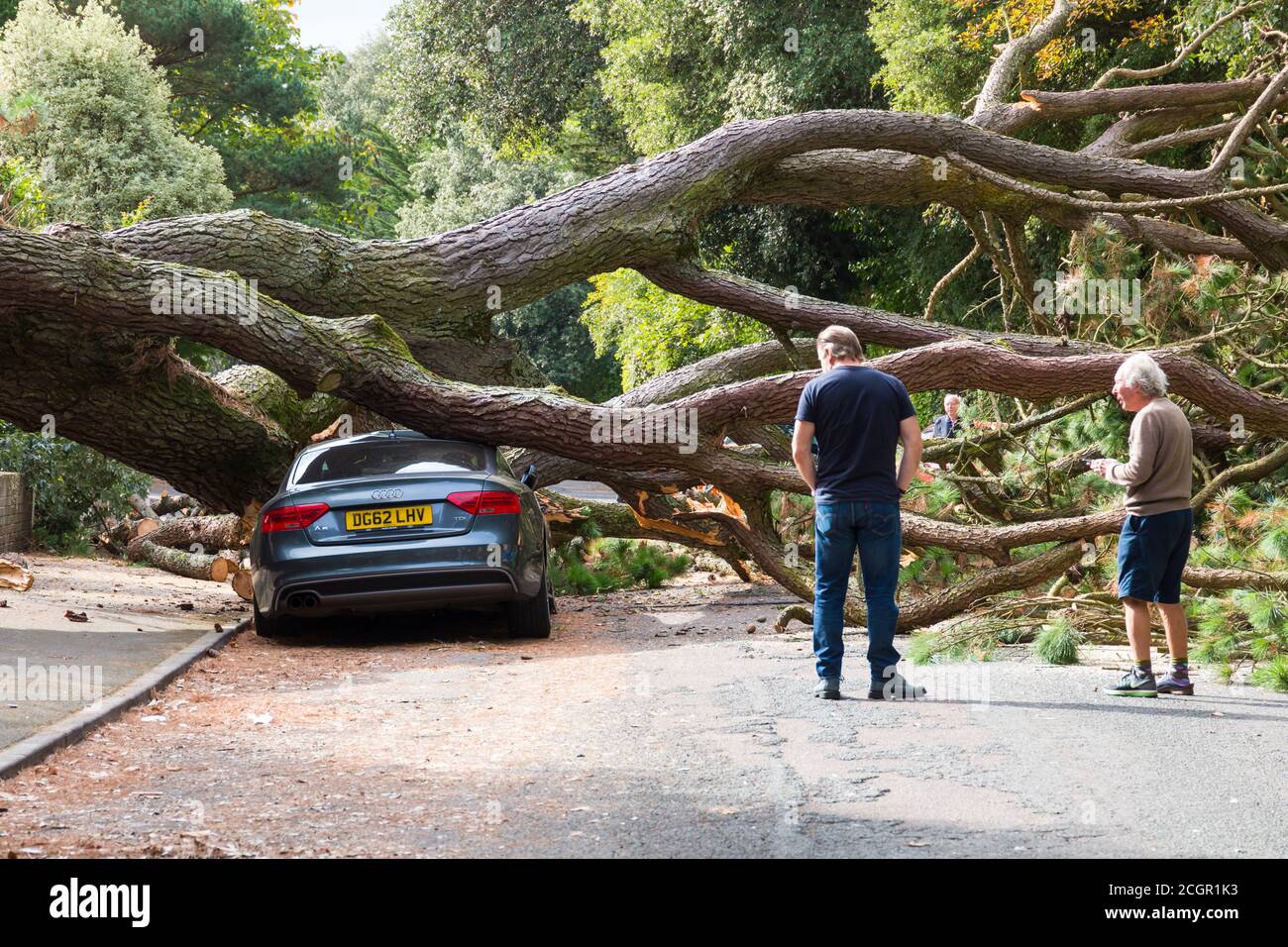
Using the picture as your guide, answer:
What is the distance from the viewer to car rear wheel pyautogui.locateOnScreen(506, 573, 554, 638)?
35.0ft

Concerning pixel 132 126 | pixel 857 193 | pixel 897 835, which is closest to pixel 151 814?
pixel 897 835

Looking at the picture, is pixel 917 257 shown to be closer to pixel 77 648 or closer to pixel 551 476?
pixel 551 476

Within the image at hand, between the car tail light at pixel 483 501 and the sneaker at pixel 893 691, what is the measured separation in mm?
3437

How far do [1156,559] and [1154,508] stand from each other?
27 cm

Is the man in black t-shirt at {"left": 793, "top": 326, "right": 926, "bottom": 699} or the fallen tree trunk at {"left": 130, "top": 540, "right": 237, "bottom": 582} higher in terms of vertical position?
the man in black t-shirt at {"left": 793, "top": 326, "right": 926, "bottom": 699}

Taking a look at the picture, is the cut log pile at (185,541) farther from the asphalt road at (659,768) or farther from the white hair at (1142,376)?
the white hair at (1142,376)

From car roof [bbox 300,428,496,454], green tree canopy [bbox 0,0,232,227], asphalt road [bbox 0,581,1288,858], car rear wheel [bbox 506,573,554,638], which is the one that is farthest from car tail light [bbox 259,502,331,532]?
green tree canopy [bbox 0,0,232,227]

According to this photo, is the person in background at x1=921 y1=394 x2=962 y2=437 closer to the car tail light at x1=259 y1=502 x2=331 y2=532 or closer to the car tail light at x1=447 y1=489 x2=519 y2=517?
the car tail light at x1=447 y1=489 x2=519 y2=517

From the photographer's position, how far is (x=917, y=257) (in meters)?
24.3

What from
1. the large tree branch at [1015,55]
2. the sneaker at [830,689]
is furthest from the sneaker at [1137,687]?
the large tree branch at [1015,55]

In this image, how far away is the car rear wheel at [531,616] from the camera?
10.7 meters

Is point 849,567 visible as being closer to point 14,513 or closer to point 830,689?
point 830,689

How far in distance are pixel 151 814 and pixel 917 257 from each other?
67.7ft

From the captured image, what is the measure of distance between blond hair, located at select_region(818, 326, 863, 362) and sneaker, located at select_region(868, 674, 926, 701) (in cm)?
168
